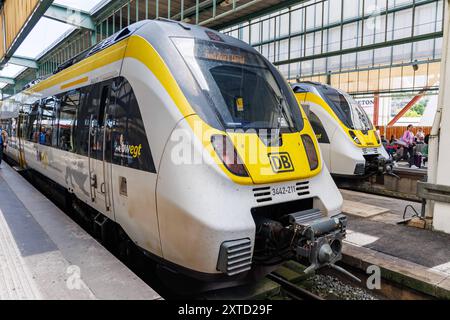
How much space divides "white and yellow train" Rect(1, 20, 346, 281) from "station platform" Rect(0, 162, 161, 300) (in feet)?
1.21

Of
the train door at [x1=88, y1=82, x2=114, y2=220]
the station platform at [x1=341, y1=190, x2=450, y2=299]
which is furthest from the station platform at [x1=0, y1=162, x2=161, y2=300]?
the station platform at [x1=341, y1=190, x2=450, y2=299]

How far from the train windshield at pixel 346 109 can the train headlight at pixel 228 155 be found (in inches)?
260

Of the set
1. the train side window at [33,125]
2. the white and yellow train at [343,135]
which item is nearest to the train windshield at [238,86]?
the white and yellow train at [343,135]

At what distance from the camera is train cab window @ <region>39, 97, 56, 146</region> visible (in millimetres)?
6562

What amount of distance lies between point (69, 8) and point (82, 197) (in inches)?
425

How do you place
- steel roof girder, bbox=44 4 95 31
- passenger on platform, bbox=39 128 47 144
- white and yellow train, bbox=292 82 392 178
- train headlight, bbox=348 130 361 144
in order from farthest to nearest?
steel roof girder, bbox=44 4 95 31 → train headlight, bbox=348 130 361 144 → white and yellow train, bbox=292 82 392 178 → passenger on platform, bbox=39 128 47 144

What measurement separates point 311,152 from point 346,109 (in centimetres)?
619

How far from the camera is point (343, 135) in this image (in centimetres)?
869

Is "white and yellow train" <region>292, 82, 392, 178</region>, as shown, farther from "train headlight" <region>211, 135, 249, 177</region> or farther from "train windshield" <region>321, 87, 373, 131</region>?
"train headlight" <region>211, 135, 249, 177</region>

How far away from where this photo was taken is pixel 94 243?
4.04 m

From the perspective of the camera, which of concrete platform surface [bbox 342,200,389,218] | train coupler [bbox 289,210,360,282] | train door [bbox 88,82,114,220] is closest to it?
train coupler [bbox 289,210,360,282]

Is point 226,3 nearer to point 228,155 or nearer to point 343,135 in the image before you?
point 343,135

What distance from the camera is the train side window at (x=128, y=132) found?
329cm

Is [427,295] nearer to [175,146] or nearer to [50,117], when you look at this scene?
[175,146]
